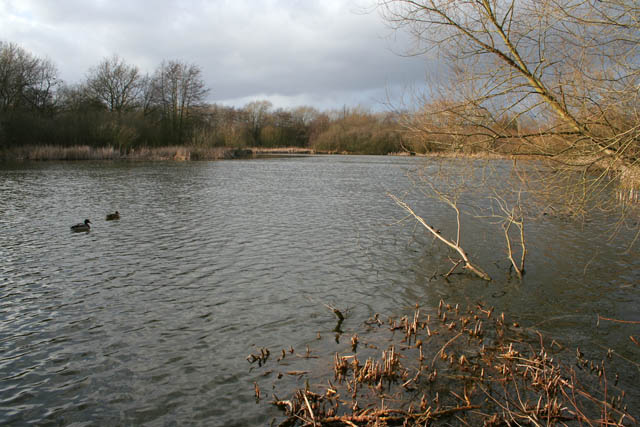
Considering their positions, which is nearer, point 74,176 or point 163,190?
point 163,190

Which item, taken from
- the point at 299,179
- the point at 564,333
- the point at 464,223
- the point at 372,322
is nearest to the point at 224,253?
the point at 372,322

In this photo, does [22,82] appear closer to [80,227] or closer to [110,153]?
[110,153]

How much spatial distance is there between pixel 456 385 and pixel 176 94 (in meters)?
52.7

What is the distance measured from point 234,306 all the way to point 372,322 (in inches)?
86.8

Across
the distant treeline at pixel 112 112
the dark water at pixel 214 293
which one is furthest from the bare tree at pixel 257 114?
the dark water at pixel 214 293

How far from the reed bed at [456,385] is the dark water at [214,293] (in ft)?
1.35

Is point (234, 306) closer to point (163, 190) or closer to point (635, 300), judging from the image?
point (635, 300)

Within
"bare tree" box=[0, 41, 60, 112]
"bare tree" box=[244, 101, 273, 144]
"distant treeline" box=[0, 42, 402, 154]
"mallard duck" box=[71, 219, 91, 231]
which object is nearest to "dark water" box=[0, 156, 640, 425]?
"mallard duck" box=[71, 219, 91, 231]

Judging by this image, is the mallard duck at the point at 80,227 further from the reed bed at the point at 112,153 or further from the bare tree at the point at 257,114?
the bare tree at the point at 257,114

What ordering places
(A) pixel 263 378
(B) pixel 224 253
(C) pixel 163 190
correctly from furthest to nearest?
1. (C) pixel 163 190
2. (B) pixel 224 253
3. (A) pixel 263 378

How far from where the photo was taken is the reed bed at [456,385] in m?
3.99

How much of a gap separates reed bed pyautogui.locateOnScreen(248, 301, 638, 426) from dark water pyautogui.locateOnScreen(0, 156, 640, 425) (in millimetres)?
411

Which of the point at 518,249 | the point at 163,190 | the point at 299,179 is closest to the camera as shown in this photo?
the point at 518,249

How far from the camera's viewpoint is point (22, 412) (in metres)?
4.04
